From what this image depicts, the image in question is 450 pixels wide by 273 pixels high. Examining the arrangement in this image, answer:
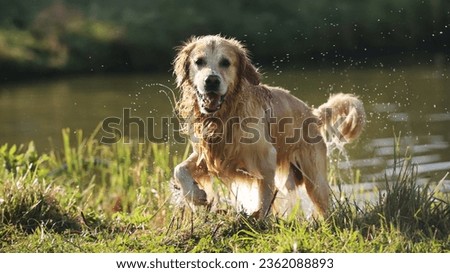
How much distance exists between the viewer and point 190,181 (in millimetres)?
5570

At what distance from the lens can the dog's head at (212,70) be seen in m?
5.52

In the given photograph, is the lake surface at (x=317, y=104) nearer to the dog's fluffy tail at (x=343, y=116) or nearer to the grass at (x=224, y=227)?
the dog's fluffy tail at (x=343, y=116)

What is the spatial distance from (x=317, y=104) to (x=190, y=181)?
5515 millimetres

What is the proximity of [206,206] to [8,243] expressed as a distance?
4.16 feet

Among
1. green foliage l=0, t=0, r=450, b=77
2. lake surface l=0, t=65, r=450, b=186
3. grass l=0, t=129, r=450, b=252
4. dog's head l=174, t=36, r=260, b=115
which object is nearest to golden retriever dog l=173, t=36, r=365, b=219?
dog's head l=174, t=36, r=260, b=115

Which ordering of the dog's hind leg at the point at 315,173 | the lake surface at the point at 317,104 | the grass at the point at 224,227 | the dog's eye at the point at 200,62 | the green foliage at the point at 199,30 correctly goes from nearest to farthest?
the grass at the point at 224,227 → the dog's eye at the point at 200,62 → the dog's hind leg at the point at 315,173 → the lake surface at the point at 317,104 → the green foliage at the point at 199,30

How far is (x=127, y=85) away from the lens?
14.5 metres

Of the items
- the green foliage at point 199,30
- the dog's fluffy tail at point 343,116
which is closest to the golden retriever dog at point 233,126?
the dog's fluffy tail at point 343,116

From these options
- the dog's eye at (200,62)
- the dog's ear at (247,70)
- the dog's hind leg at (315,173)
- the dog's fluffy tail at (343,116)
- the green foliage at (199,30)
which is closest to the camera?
the dog's eye at (200,62)

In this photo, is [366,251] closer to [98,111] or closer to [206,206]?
[206,206]

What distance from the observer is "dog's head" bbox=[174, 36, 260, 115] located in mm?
5523

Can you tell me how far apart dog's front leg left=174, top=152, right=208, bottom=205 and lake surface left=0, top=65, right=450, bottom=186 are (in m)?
2.68

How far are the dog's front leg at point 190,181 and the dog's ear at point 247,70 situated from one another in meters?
0.66
